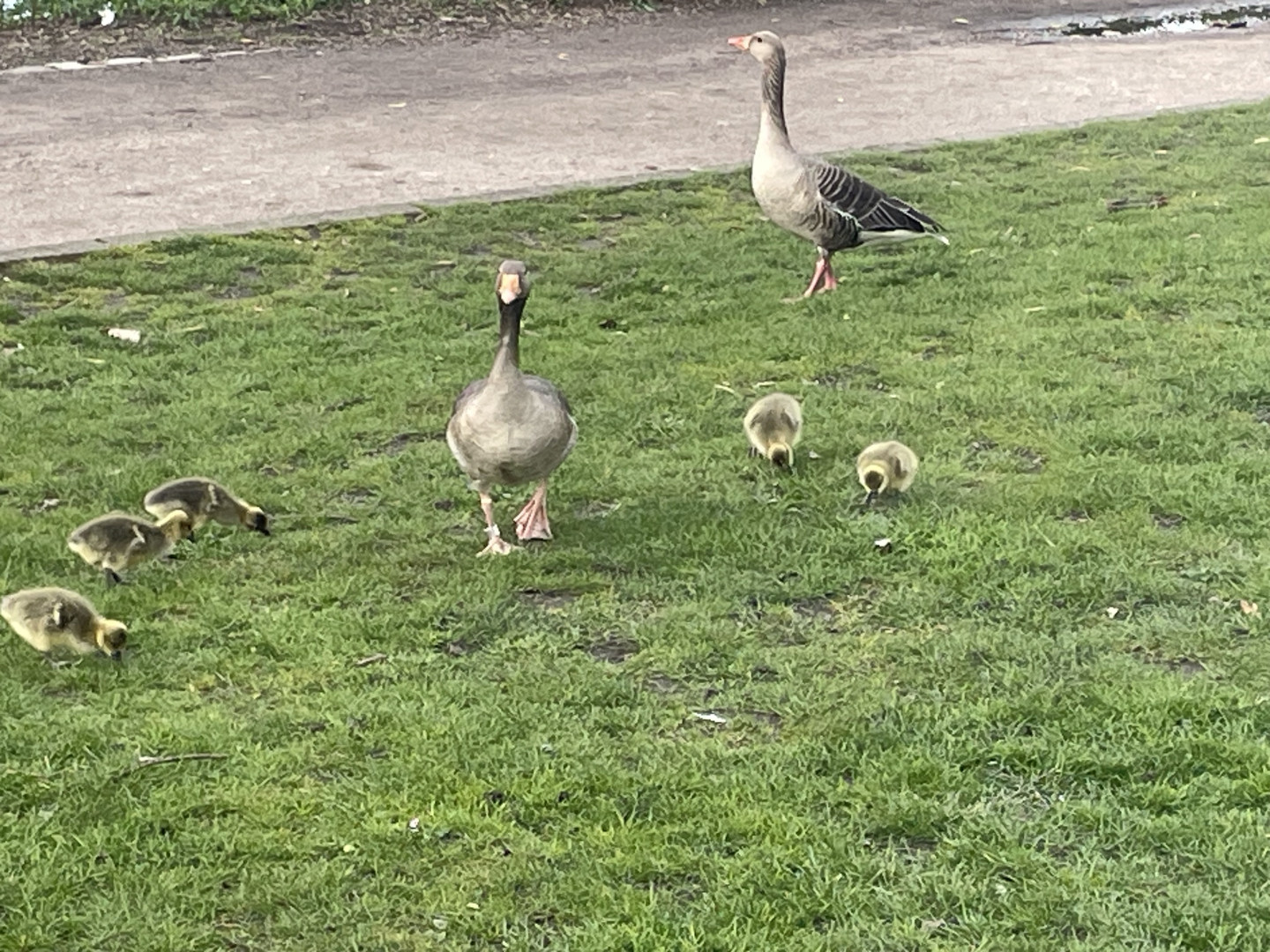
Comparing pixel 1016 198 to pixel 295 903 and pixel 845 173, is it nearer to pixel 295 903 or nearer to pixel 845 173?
pixel 845 173

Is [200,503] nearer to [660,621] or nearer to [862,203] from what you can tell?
[660,621]

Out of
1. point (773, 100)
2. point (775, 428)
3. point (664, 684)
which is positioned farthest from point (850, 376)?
point (664, 684)

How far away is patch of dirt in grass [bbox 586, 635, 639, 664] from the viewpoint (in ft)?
15.5

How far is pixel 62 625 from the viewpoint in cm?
454

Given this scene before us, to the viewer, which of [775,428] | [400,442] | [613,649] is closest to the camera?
[613,649]

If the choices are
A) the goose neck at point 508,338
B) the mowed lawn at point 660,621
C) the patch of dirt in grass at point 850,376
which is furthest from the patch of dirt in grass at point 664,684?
the patch of dirt in grass at point 850,376

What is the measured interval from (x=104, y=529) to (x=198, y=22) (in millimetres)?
11040

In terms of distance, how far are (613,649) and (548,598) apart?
415 millimetres

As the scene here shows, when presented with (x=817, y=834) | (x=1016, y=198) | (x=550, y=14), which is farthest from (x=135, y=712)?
(x=550, y=14)

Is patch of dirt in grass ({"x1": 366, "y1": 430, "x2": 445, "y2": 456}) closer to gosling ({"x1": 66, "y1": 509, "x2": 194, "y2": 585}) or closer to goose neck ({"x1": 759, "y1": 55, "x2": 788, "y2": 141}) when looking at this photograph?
gosling ({"x1": 66, "y1": 509, "x2": 194, "y2": 585})

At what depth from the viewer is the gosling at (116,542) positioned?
197 inches

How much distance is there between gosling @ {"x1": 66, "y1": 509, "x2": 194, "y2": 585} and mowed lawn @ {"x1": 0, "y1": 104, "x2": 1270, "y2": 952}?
104 millimetres

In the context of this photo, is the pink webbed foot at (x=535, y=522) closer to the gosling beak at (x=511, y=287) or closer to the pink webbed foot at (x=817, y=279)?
the gosling beak at (x=511, y=287)

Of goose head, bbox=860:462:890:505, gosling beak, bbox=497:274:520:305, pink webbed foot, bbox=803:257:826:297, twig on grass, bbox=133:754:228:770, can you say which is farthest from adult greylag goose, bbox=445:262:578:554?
pink webbed foot, bbox=803:257:826:297
